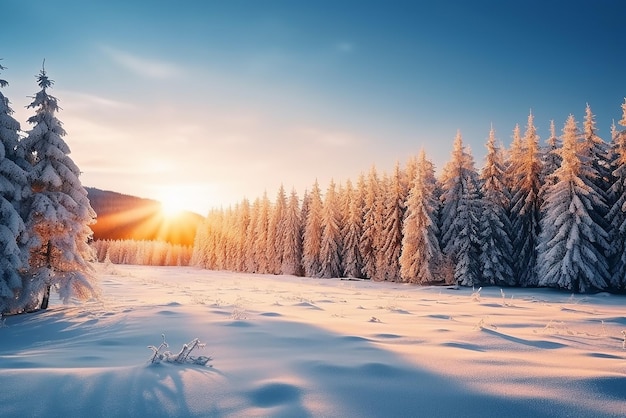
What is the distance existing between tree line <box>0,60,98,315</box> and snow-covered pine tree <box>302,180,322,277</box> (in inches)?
1448

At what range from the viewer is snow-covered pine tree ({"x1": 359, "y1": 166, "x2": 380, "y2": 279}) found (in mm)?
43781

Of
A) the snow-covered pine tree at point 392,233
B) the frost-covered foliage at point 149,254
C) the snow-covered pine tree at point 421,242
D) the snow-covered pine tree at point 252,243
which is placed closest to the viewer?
the snow-covered pine tree at point 421,242

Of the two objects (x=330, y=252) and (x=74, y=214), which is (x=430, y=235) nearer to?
(x=330, y=252)

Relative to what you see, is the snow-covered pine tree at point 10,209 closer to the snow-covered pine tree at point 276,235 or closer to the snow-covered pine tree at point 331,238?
the snow-covered pine tree at point 331,238

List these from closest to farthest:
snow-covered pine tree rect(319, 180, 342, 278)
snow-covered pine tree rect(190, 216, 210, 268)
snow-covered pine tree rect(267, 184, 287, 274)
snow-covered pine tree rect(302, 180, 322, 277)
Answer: snow-covered pine tree rect(319, 180, 342, 278) < snow-covered pine tree rect(302, 180, 322, 277) < snow-covered pine tree rect(267, 184, 287, 274) < snow-covered pine tree rect(190, 216, 210, 268)

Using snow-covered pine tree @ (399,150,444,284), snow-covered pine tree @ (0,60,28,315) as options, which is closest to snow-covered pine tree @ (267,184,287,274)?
snow-covered pine tree @ (399,150,444,284)

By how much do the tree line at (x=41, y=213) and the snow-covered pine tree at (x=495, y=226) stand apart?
28.7m

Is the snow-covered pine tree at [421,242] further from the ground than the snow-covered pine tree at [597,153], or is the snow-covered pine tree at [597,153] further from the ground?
the snow-covered pine tree at [597,153]

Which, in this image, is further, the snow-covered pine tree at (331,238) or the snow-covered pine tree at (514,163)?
the snow-covered pine tree at (331,238)

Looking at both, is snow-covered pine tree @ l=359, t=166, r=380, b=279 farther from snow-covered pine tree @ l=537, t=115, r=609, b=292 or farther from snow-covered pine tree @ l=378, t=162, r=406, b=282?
snow-covered pine tree @ l=537, t=115, r=609, b=292

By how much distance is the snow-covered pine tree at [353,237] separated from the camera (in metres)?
46.0

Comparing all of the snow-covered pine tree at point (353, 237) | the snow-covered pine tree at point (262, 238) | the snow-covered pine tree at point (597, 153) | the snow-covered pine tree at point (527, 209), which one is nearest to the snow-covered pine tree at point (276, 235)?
the snow-covered pine tree at point (262, 238)

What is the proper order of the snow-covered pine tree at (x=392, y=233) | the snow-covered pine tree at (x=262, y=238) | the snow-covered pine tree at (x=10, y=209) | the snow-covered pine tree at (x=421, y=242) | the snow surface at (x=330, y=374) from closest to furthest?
1. the snow surface at (x=330, y=374)
2. the snow-covered pine tree at (x=10, y=209)
3. the snow-covered pine tree at (x=421, y=242)
4. the snow-covered pine tree at (x=392, y=233)
5. the snow-covered pine tree at (x=262, y=238)

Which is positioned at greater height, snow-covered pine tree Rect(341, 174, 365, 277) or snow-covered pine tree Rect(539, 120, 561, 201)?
snow-covered pine tree Rect(539, 120, 561, 201)
